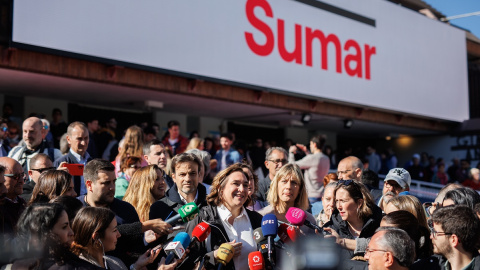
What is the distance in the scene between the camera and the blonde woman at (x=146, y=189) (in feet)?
20.8

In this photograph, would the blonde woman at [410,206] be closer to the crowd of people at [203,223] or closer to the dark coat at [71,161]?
the crowd of people at [203,223]

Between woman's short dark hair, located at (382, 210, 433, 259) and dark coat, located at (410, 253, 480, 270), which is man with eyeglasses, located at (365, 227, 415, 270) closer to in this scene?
dark coat, located at (410, 253, 480, 270)

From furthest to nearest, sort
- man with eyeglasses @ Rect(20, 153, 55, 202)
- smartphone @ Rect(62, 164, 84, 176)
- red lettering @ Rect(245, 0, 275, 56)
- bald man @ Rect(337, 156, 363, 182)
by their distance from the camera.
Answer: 1. red lettering @ Rect(245, 0, 275, 56)
2. bald man @ Rect(337, 156, 363, 182)
3. man with eyeglasses @ Rect(20, 153, 55, 202)
4. smartphone @ Rect(62, 164, 84, 176)

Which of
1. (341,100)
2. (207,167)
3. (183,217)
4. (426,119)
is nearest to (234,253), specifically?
(183,217)

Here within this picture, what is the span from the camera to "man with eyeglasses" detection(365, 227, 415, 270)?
174 inches

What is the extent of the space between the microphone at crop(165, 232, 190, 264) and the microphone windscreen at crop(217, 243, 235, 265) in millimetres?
263

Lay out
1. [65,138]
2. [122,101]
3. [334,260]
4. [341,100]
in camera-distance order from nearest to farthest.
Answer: [334,260]
[65,138]
[122,101]
[341,100]

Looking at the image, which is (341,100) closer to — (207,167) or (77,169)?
(207,167)

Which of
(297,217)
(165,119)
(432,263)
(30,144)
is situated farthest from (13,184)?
(165,119)

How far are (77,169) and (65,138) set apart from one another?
1777 millimetres

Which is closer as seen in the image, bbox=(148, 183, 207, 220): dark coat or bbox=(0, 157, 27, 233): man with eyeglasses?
bbox=(0, 157, 27, 233): man with eyeglasses

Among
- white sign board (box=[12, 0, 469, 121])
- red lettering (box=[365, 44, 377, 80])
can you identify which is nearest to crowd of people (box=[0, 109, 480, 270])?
white sign board (box=[12, 0, 469, 121])

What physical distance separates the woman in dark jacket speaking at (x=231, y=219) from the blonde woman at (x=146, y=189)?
3.94ft

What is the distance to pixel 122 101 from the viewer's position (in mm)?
14398
